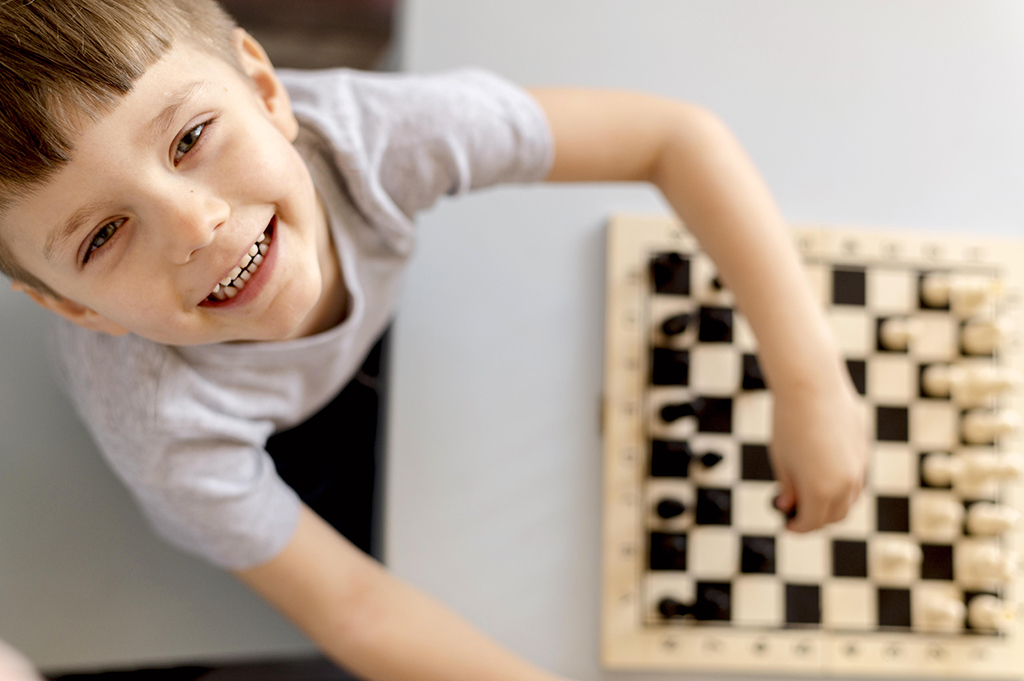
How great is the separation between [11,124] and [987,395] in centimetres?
107

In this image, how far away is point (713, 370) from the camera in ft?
3.12

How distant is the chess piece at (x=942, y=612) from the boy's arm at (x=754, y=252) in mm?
204

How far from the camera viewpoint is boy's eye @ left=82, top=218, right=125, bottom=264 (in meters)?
0.56

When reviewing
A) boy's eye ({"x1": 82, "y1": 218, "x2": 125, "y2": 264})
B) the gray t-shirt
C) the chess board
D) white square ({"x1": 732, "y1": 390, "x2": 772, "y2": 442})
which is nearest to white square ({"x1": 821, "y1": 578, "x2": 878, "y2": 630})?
the chess board

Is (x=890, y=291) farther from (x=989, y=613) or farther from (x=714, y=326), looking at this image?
(x=989, y=613)

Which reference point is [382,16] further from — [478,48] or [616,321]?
[616,321]

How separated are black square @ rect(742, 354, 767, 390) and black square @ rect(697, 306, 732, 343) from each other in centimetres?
4

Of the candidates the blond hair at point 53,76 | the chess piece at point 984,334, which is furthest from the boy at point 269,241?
the chess piece at point 984,334

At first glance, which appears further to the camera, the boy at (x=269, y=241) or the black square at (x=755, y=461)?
the black square at (x=755, y=461)

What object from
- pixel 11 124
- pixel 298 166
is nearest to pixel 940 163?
pixel 298 166

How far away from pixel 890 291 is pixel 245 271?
0.79 m

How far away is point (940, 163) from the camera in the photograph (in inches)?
38.3

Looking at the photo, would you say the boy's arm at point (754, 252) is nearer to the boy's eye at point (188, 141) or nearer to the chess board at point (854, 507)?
the chess board at point (854, 507)

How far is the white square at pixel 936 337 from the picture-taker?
959 millimetres
